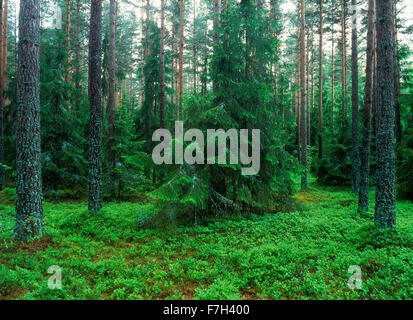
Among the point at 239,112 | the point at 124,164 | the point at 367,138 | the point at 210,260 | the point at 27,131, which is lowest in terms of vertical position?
the point at 210,260

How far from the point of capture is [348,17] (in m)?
21.0

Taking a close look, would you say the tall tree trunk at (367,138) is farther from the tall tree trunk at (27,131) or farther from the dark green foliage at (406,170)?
the tall tree trunk at (27,131)

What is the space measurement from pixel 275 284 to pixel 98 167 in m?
6.99

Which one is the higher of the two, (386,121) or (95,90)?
(95,90)

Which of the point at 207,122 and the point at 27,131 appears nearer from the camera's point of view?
the point at 27,131

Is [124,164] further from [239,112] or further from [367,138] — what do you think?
[367,138]

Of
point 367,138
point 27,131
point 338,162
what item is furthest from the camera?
point 338,162

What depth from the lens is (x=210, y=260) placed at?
573 cm

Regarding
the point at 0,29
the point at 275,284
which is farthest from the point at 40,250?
the point at 0,29

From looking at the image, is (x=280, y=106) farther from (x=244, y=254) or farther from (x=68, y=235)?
(x=68, y=235)

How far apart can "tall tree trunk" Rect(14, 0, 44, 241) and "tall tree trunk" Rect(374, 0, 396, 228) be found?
9134mm

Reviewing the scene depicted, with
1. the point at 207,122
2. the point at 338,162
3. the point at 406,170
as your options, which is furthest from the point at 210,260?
the point at 338,162

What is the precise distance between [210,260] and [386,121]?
5882 millimetres

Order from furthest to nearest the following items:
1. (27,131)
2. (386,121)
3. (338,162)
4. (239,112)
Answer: (338,162) < (239,112) < (386,121) < (27,131)
